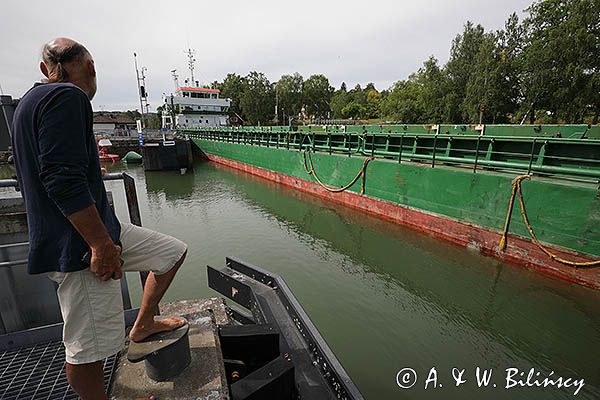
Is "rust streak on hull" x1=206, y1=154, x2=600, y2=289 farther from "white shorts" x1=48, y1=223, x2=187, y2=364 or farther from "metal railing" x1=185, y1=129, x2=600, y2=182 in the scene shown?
"white shorts" x1=48, y1=223, x2=187, y2=364

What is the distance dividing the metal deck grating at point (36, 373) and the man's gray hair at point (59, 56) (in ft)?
5.08

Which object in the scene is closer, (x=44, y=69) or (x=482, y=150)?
(x=44, y=69)

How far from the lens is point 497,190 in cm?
560

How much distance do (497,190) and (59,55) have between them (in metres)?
6.52

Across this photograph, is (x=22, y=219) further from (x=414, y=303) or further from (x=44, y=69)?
(x=414, y=303)

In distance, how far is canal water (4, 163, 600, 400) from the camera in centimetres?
321

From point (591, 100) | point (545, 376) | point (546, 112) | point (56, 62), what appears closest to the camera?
point (56, 62)

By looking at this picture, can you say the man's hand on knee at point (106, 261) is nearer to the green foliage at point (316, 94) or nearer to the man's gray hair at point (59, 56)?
the man's gray hair at point (59, 56)

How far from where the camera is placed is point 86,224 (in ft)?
3.86

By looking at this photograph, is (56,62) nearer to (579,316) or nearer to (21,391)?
(21,391)

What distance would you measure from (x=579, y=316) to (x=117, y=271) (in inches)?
219

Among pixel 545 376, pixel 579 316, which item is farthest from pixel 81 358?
pixel 579 316

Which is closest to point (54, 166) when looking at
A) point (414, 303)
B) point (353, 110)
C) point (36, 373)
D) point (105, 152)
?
point (36, 373)

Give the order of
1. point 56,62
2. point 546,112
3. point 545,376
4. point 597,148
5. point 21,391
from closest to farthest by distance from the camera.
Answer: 1. point 56,62
2. point 21,391
3. point 545,376
4. point 597,148
5. point 546,112
